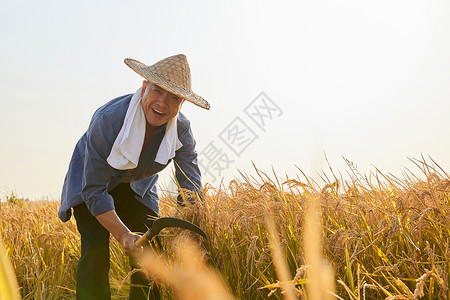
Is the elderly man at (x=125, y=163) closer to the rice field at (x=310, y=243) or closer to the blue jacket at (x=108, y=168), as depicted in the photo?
the blue jacket at (x=108, y=168)

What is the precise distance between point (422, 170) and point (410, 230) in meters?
0.75

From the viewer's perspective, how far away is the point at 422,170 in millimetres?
2584

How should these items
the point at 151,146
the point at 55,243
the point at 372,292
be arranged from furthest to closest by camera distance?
the point at 55,243 < the point at 151,146 < the point at 372,292

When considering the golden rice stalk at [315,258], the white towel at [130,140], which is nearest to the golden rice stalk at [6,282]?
the golden rice stalk at [315,258]

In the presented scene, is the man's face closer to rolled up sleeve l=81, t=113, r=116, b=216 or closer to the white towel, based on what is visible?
the white towel

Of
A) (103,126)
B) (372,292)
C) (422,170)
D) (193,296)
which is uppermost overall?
(422,170)

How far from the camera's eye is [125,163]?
2826 mm

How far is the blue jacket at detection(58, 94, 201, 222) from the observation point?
2725mm

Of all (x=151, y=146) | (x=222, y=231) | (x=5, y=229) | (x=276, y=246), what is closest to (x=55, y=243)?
(x=5, y=229)

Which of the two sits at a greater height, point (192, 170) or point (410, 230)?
point (410, 230)

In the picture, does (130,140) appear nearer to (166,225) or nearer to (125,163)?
(125,163)

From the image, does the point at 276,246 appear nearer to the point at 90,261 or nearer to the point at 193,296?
the point at 193,296

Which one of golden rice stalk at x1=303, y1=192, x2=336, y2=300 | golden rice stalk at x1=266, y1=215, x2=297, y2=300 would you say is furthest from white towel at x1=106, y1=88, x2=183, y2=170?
golden rice stalk at x1=303, y1=192, x2=336, y2=300

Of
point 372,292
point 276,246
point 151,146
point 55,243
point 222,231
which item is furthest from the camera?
point 55,243
